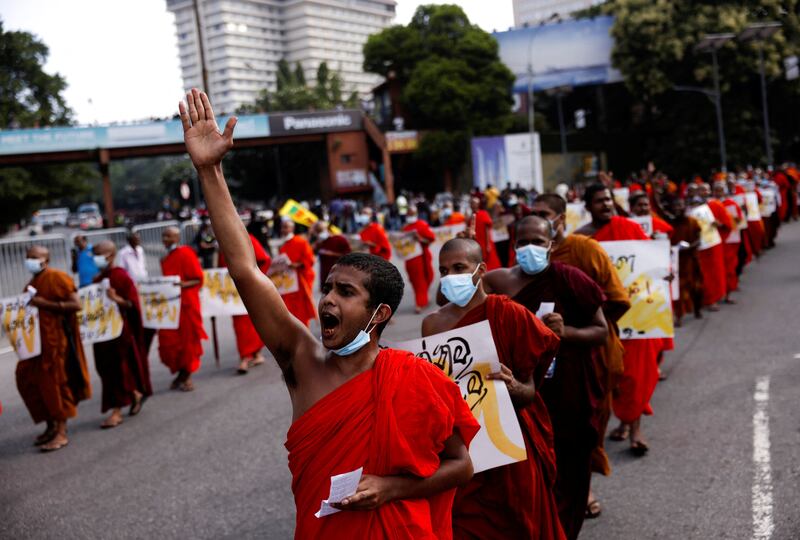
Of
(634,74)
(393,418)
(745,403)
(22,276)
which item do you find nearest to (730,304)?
(745,403)

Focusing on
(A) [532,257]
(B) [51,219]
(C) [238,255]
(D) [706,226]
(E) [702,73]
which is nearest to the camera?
(C) [238,255]

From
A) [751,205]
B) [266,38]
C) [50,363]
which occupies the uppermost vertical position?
[266,38]

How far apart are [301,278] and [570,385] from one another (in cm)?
665

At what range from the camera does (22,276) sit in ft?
50.1

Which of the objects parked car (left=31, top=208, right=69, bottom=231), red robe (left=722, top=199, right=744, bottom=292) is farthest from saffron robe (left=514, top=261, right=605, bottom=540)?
parked car (left=31, top=208, right=69, bottom=231)

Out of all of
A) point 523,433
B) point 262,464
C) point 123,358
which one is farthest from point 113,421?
point 523,433

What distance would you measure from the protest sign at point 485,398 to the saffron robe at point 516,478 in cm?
15

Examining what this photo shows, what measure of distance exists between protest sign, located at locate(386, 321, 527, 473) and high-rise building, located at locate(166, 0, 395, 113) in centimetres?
14956

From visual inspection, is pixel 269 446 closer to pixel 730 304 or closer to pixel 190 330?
pixel 190 330

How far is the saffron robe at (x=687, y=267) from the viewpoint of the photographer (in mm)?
10320

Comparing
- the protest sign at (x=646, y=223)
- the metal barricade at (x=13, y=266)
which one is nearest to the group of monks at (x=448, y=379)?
the protest sign at (x=646, y=223)

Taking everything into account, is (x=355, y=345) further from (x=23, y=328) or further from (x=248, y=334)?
(x=248, y=334)

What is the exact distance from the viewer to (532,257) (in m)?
4.34

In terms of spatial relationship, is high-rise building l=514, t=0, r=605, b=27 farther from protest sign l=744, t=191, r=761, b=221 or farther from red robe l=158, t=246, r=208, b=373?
red robe l=158, t=246, r=208, b=373
